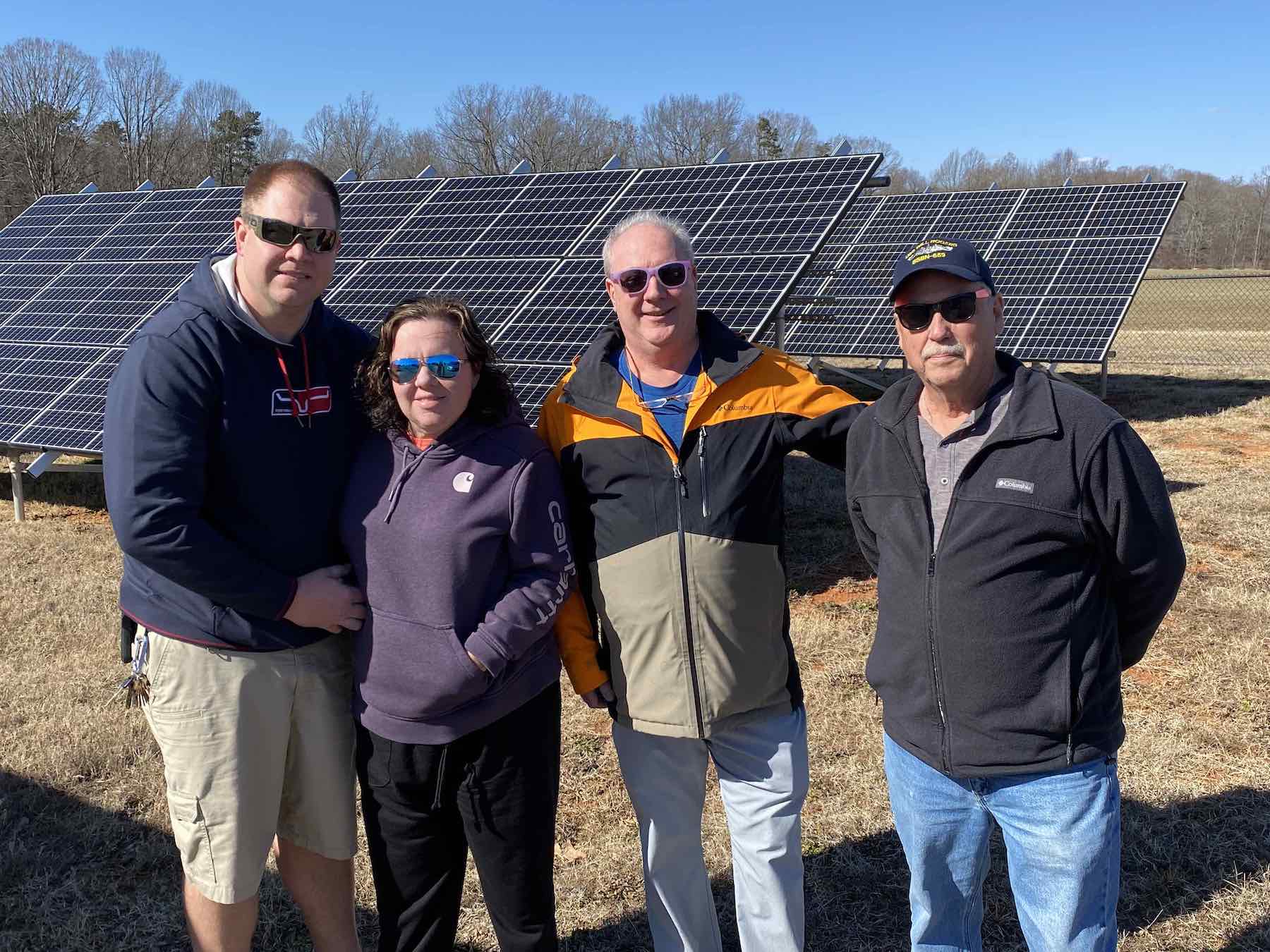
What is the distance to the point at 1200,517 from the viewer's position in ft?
26.6

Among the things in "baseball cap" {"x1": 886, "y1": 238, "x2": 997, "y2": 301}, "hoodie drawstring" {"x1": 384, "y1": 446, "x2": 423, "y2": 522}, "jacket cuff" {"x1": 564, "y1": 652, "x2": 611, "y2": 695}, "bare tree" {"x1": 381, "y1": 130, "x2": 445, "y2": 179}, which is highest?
"bare tree" {"x1": 381, "y1": 130, "x2": 445, "y2": 179}

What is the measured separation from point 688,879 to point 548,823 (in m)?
0.45

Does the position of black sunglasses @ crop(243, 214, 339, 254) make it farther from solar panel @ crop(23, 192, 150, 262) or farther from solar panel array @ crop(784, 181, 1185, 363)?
solar panel @ crop(23, 192, 150, 262)

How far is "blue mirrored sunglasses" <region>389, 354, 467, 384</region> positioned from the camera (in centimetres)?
256

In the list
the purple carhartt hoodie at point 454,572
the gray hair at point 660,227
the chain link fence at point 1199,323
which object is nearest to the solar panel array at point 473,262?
the gray hair at point 660,227

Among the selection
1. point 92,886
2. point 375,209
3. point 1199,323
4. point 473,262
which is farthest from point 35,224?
point 1199,323

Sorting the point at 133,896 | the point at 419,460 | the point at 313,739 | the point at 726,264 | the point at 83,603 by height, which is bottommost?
the point at 133,896

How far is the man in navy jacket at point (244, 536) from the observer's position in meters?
2.43

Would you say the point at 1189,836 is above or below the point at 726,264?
below

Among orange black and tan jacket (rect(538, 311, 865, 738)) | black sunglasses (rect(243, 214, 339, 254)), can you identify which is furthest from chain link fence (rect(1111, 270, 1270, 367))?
black sunglasses (rect(243, 214, 339, 254))

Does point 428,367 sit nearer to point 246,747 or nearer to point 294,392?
point 294,392

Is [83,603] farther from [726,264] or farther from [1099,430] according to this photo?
[1099,430]

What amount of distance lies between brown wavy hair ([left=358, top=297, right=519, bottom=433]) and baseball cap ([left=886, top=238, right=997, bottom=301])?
103 cm

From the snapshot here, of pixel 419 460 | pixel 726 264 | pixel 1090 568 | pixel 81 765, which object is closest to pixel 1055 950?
pixel 1090 568
